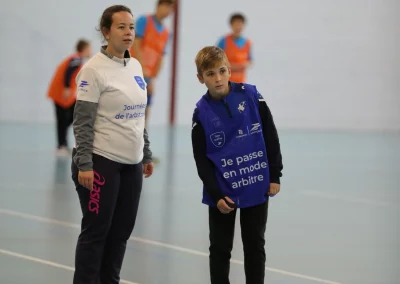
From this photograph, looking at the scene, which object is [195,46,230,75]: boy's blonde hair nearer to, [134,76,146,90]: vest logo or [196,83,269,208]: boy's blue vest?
[196,83,269,208]: boy's blue vest

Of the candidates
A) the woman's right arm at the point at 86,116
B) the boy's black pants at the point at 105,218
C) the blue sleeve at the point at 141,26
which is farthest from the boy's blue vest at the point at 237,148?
the blue sleeve at the point at 141,26

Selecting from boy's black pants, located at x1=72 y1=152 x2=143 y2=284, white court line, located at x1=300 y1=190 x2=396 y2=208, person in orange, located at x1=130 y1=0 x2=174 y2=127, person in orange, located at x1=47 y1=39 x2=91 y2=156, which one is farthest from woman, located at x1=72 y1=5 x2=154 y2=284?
person in orange, located at x1=47 y1=39 x2=91 y2=156

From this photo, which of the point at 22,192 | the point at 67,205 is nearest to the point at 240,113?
the point at 67,205

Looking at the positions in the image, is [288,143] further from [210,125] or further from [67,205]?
[210,125]

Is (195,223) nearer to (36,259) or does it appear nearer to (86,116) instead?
(36,259)

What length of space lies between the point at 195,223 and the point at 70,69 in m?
5.11

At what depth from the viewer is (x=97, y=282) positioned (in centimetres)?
436

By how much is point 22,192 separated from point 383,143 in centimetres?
805

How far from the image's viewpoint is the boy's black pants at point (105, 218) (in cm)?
418

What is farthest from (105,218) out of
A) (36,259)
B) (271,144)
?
(36,259)

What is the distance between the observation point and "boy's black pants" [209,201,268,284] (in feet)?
14.0

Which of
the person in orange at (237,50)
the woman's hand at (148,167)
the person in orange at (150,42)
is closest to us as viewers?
the woman's hand at (148,167)

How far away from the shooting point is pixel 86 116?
4.11m

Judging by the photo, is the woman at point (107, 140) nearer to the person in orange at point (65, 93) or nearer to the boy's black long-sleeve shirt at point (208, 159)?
the boy's black long-sleeve shirt at point (208, 159)
